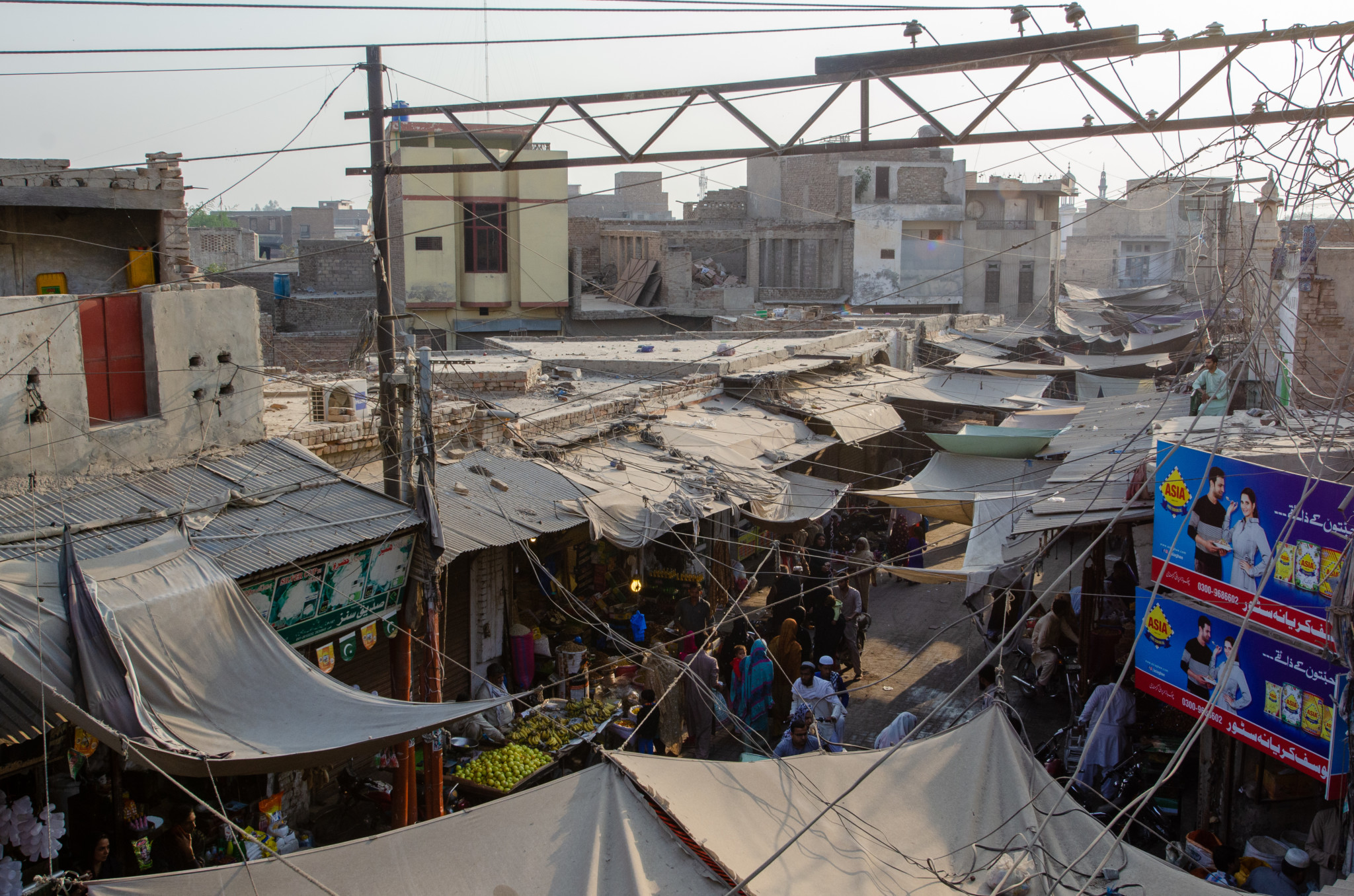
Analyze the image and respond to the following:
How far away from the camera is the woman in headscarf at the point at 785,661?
10.8 meters

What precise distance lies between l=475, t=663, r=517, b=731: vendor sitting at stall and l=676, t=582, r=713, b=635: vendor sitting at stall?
208 centimetres

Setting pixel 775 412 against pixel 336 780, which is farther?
pixel 775 412

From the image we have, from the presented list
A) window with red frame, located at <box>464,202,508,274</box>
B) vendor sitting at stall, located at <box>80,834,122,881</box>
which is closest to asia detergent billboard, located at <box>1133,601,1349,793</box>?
vendor sitting at stall, located at <box>80,834,122,881</box>

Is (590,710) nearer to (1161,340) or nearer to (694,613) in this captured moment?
(694,613)

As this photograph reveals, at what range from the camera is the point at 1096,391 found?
22859mm

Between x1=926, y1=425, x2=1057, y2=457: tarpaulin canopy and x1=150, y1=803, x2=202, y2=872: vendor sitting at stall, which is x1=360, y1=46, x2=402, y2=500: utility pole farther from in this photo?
x1=926, y1=425, x2=1057, y2=457: tarpaulin canopy

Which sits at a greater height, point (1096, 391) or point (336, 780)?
point (1096, 391)

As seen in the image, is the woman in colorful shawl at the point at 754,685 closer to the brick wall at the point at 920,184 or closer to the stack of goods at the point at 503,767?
the stack of goods at the point at 503,767

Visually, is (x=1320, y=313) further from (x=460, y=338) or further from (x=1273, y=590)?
(x=460, y=338)

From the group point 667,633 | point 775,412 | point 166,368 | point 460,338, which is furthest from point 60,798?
point 460,338

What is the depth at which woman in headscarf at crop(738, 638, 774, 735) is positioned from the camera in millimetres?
10281

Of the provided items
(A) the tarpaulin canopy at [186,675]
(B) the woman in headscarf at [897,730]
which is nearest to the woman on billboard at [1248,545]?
(B) the woman in headscarf at [897,730]

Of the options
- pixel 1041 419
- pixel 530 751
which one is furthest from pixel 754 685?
pixel 1041 419

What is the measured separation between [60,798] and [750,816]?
510cm
